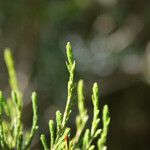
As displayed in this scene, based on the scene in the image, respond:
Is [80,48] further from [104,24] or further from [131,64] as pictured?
[131,64]

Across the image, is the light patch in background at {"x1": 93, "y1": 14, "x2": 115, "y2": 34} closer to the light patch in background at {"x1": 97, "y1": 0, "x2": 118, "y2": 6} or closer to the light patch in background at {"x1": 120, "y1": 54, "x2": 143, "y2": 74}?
the light patch in background at {"x1": 97, "y1": 0, "x2": 118, "y2": 6}

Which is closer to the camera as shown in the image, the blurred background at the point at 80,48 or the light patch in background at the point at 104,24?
the blurred background at the point at 80,48

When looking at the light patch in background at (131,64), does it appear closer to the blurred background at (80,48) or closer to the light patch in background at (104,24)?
the blurred background at (80,48)

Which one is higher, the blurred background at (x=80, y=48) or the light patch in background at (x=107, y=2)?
the light patch in background at (x=107, y=2)

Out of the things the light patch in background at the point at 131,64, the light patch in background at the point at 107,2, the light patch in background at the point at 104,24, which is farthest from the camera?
the light patch in background at the point at 104,24

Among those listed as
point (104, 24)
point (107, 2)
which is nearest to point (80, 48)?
point (104, 24)

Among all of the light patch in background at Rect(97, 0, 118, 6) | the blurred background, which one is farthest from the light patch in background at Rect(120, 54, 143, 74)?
the light patch in background at Rect(97, 0, 118, 6)

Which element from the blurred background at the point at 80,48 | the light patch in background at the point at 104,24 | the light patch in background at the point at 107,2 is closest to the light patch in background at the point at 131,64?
the blurred background at the point at 80,48

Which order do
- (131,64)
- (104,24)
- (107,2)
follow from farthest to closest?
1. (104,24)
2. (107,2)
3. (131,64)

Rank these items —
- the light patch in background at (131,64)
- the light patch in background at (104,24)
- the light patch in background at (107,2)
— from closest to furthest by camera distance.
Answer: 1. the light patch in background at (131,64)
2. the light patch in background at (107,2)
3. the light patch in background at (104,24)
